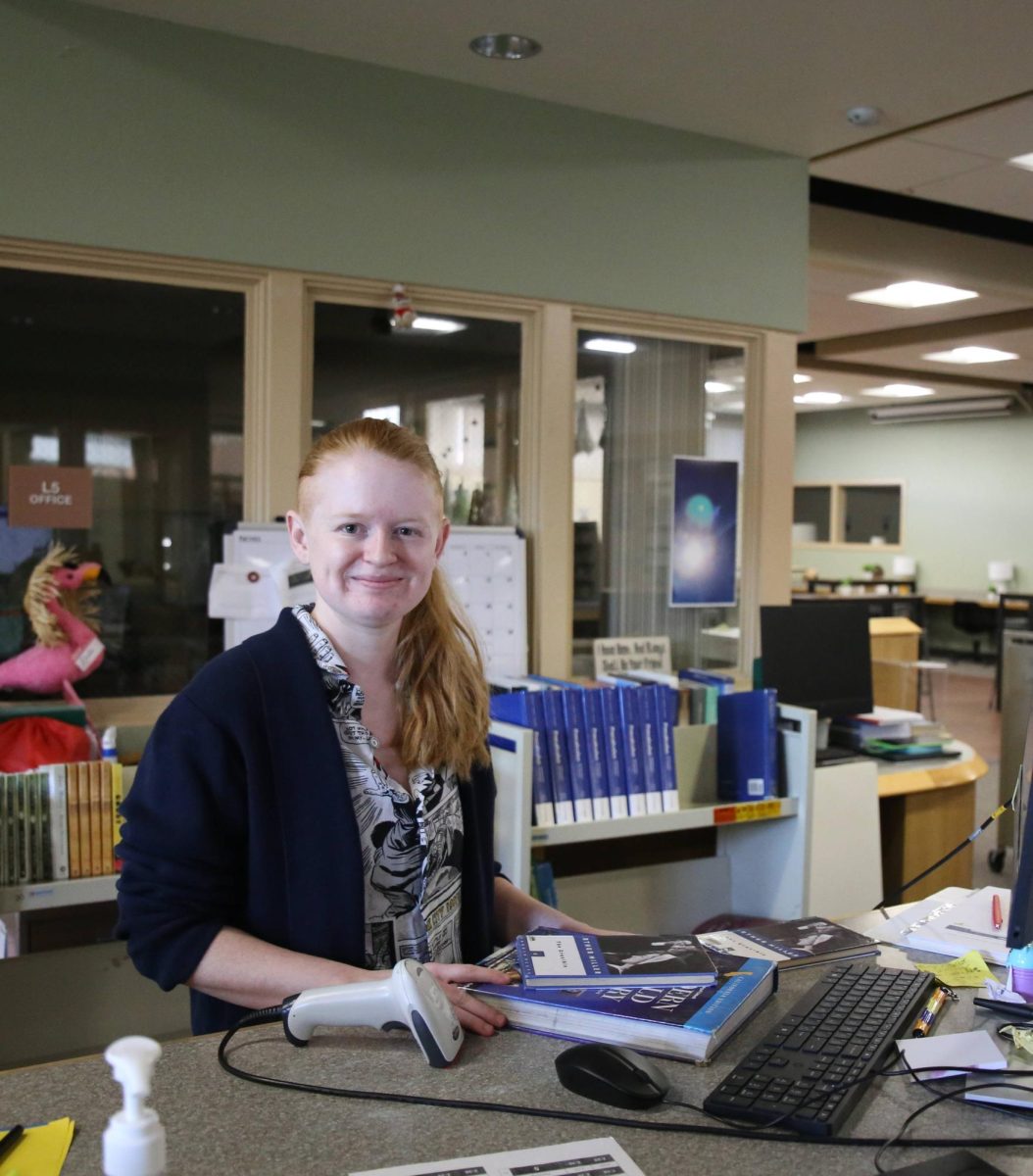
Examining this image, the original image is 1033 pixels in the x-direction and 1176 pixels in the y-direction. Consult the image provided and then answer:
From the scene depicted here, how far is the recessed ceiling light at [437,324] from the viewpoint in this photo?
12.5 ft

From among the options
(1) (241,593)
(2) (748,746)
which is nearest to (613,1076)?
(2) (748,746)

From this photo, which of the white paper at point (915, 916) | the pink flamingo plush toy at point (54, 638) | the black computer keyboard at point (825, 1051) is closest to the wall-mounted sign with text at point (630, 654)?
the pink flamingo plush toy at point (54, 638)

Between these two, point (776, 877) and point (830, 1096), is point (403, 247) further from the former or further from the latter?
point (830, 1096)

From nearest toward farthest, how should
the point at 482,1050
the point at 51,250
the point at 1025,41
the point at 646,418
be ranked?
the point at 482,1050, the point at 51,250, the point at 1025,41, the point at 646,418

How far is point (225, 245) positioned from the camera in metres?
3.38

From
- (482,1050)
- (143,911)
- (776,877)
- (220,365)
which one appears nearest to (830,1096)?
(482,1050)

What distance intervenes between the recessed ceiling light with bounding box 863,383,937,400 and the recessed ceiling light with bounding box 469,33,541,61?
27.1 feet

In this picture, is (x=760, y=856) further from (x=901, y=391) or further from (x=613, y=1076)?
(x=901, y=391)

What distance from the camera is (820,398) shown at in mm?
12352

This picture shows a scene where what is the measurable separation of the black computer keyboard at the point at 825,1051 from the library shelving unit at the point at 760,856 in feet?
5.29

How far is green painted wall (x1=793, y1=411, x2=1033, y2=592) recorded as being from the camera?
12.6 metres

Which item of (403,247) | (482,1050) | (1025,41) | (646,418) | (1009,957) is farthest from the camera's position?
(646,418)

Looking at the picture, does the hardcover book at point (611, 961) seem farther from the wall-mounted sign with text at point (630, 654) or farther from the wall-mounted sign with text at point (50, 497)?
the wall-mounted sign with text at point (630, 654)

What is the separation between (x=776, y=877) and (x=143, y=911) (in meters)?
2.47
